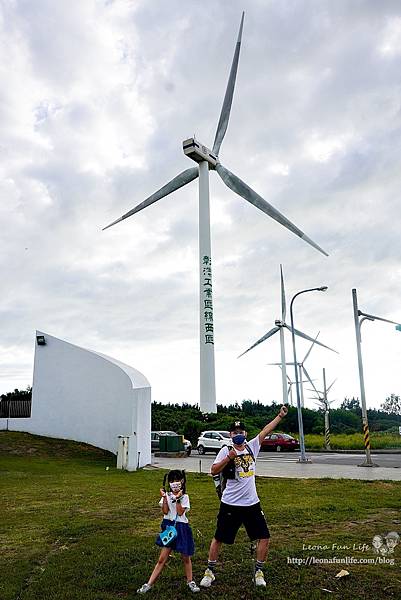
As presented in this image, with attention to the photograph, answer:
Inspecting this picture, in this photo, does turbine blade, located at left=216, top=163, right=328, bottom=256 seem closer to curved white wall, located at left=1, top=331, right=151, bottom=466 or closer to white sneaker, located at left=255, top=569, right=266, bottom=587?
curved white wall, located at left=1, top=331, right=151, bottom=466

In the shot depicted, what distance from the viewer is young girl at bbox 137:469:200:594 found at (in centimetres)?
548

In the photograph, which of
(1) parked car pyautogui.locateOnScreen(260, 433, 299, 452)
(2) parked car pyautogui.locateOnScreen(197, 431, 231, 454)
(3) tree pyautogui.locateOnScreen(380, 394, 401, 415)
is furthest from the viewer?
(3) tree pyautogui.locateOnScreen(380, 394, 401, 415)

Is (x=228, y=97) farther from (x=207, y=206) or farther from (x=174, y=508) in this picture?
(x=174, y=508)

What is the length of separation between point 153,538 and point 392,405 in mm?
74465

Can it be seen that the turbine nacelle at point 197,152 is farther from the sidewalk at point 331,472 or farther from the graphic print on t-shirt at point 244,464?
the graphic print on t-shirt at point 244,464

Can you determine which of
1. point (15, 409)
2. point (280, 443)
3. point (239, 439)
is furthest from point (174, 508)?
point (280, 443)

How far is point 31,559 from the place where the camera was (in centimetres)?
691

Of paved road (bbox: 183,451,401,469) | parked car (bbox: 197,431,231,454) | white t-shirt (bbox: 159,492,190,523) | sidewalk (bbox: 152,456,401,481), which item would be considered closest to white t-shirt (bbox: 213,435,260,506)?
white t-shirt (bbox: 159,492,190,523)

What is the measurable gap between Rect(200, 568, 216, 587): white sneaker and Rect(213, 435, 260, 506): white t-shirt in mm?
729

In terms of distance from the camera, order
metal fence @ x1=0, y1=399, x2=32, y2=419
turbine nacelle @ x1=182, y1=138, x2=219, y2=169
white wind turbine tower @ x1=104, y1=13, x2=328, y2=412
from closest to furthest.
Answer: metal fence @ x1=0, y1=399, x2=32, y2=419 < white wind turbine tower @ x1=104, y1=13, x2=328, y2=412 < turbine nacelle @ x1=182, y1=138, x2=219, y2=169

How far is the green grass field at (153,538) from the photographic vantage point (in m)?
5.58

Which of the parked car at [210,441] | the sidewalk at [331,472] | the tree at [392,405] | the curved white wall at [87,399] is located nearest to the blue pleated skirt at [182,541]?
the sidewalk at [331,472]

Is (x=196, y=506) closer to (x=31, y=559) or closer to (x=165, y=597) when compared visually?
(x=31, y=559)

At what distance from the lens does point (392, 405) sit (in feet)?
249
